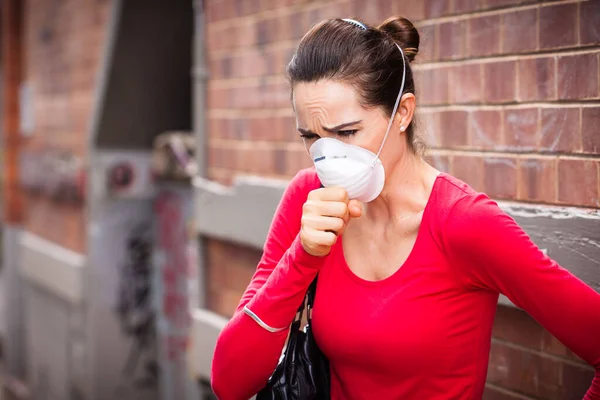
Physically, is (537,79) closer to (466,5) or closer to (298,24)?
(466,5)

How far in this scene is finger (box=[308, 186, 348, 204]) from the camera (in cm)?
181

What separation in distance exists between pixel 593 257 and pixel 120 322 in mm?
4013

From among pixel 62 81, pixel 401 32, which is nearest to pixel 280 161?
pixel 401 32

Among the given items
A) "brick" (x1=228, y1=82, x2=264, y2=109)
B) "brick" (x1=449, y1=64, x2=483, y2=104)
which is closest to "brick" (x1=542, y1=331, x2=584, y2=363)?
"brick" (x1=449, y1=64, x2=483, y2=104)

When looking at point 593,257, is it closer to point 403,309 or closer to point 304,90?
point 403,309

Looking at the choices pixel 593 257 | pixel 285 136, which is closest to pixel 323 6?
pixel 285 136

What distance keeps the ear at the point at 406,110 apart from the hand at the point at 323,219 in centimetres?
26

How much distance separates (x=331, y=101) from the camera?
6.08ft

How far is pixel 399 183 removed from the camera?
6.53ft

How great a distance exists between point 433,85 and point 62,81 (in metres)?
4.29

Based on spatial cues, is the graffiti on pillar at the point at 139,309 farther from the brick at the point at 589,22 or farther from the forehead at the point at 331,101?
the brick at the point at 589,22

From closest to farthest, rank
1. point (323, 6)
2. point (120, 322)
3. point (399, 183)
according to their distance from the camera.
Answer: point (399, 183), point (323, 6), point (120, 322)

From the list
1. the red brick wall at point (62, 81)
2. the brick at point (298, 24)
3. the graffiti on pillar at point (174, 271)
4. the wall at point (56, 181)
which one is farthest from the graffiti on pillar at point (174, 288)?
the brick at point (298, 24)

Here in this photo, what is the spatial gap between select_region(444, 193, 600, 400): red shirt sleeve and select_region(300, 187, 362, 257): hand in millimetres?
A: 251
